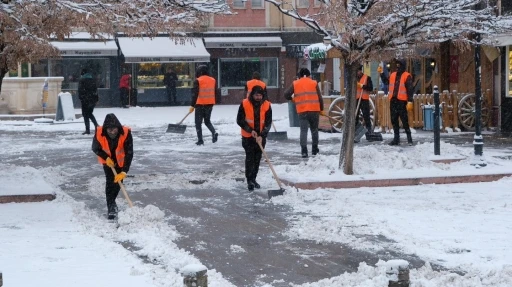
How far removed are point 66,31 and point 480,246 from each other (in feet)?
23.0

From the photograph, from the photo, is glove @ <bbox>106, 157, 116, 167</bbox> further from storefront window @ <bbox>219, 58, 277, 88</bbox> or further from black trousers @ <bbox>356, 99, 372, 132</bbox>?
storefront window @ <bbox>219, 58, 277, 88</bbox>

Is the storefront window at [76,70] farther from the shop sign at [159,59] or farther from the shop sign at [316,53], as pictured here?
the shop sign at [316,53]

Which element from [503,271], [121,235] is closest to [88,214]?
[121,235]

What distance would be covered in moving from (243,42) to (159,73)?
163 inches

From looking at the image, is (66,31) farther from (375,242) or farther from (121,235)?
(375,242)

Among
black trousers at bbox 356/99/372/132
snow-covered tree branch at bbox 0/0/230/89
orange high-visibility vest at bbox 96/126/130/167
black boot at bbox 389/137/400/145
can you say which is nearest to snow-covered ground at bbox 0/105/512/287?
orange high-visibility vest at bbox 96/126/130/167

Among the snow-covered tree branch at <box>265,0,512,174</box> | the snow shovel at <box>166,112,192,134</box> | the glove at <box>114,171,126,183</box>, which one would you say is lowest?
the glove at <box>114,171,126,183</box>

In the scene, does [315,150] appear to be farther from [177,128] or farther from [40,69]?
[40,69]

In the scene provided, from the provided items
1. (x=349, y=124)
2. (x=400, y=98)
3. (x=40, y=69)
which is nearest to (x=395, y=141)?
(x=400, y=98)

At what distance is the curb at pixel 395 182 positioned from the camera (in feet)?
42.2

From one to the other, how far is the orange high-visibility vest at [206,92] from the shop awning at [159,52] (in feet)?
68.8

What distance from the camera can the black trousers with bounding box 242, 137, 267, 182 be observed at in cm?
1303

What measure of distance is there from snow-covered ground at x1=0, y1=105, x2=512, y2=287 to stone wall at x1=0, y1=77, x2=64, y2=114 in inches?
648

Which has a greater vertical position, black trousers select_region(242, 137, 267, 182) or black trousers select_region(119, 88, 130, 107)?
black trousers select_region(119, 88, 130, 107)
